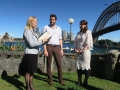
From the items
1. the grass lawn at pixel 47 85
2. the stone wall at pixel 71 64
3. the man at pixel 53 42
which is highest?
the man at pixel 53 42

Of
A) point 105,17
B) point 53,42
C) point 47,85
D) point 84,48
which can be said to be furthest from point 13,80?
point 105,17

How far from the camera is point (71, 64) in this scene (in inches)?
281

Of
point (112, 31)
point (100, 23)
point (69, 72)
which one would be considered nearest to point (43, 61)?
point (69, 72)

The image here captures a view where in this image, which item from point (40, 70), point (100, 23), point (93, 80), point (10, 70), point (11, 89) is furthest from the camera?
point (100, 23)

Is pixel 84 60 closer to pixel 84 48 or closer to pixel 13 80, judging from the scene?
pixel 84 48

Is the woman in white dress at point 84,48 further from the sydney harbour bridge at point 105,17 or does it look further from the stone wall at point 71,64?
the sydney harbour bridge at point 105,17

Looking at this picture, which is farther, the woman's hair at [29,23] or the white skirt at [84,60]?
the white skirt at [84,60]

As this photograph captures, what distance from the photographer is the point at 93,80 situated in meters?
5.74

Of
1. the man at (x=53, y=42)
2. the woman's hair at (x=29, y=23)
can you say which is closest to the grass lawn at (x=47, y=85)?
the man at (x=53, y=42)

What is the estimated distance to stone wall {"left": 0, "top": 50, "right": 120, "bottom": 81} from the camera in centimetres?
581

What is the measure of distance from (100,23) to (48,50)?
2719 inches

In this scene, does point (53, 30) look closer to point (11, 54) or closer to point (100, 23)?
point (11, 54)

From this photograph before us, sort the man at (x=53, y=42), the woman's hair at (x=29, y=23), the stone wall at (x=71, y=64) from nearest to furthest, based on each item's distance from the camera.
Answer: the woman's hair at (x=29, y=23) < the man at (x=53, y=42) < the stone wall at (x=71, y=64)

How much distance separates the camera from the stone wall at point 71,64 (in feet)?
19.1
